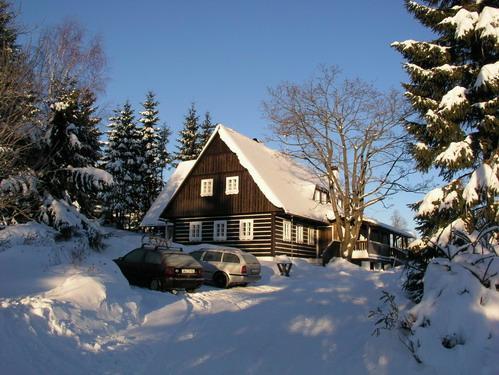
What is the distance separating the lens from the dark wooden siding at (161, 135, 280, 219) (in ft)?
111

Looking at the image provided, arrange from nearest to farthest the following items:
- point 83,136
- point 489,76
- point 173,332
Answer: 1. point 173,332
2. point 489,76
3. point 83,136

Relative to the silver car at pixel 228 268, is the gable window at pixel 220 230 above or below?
above

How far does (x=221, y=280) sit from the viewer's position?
20359 mm

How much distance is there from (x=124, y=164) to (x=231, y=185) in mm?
20399

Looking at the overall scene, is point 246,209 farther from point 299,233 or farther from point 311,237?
point 311,237

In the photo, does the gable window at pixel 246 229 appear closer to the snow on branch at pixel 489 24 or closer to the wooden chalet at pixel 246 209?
the wooden chalet at pixel 246 209

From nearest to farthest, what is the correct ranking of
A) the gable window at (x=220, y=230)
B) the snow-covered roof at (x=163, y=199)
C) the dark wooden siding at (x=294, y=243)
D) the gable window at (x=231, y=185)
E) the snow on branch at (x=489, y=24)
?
the snow on branch at (x=489, y=24)
the dark wooden siding at (x=294, y=243)
the gable window at (x=231, y=185)
the gable window at (x=220, y=230)
the snow-covered roof at (x=163, y=199)

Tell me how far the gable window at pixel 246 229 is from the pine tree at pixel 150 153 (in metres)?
20.9

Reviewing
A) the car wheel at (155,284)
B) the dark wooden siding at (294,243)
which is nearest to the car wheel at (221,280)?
the car wheel at (155,284)

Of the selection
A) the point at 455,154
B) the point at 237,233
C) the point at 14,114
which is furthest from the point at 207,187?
the point at 455,154

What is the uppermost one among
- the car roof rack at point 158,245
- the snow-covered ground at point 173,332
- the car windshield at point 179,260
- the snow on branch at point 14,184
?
the snow on branch at point 14,184

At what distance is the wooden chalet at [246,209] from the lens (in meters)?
33.3

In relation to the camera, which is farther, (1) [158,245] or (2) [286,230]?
(2) [286,230]

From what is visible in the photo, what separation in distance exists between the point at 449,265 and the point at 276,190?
82.6 ft
